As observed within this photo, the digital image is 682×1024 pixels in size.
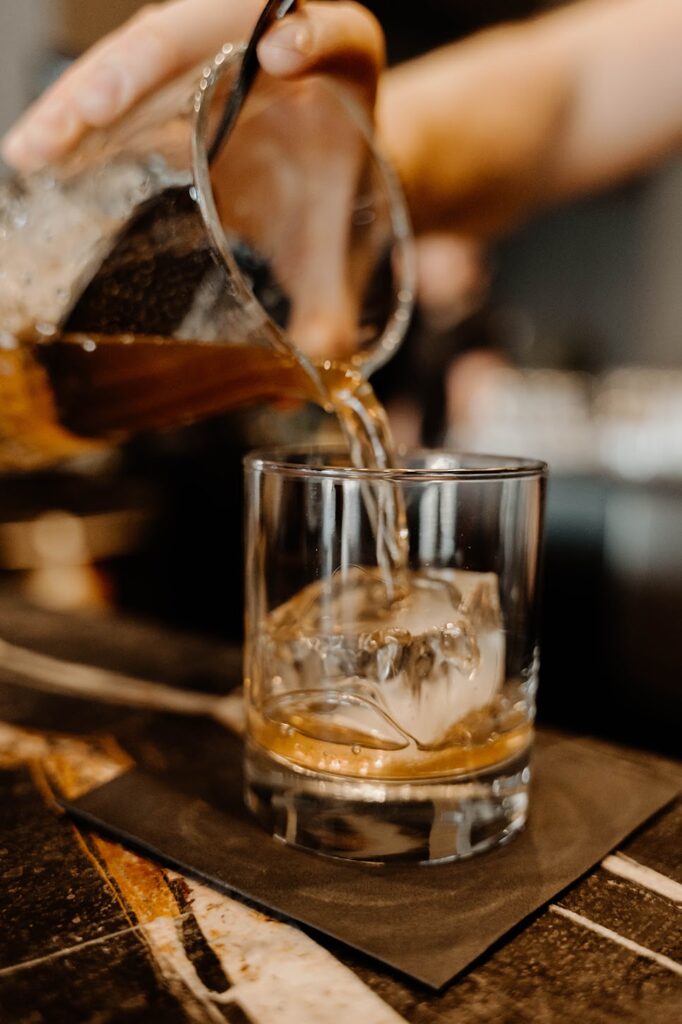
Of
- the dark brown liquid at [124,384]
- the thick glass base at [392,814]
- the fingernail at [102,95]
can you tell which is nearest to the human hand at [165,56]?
the fingernail at [102,95]

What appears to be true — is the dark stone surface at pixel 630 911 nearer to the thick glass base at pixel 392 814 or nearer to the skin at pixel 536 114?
the thick glass base at pixel 392 814

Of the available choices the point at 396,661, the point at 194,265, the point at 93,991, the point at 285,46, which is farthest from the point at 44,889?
the point at 285,46

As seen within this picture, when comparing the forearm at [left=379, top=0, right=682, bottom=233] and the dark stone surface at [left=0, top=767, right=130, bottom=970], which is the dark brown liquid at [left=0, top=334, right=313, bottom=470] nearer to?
the dark stone surface at [left=0, top=767, right=130, bottom=970]

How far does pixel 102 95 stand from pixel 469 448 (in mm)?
2050

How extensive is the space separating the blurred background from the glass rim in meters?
1.19

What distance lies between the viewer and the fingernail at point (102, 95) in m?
0.62

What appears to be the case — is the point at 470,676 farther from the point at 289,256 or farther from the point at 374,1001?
the point at 289,256

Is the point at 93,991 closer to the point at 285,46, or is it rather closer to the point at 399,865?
the point at 399,865

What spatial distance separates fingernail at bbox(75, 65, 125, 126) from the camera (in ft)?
2.03

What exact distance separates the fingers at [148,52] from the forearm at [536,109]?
29cm

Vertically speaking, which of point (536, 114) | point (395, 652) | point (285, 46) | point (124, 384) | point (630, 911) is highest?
point (536, 114)

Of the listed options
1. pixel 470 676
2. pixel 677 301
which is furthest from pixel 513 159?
pixel 677 301

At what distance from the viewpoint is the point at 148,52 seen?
615mm

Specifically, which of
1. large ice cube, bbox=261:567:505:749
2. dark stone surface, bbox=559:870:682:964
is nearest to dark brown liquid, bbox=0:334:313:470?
large ice cube, bbox=261:567:505:749
